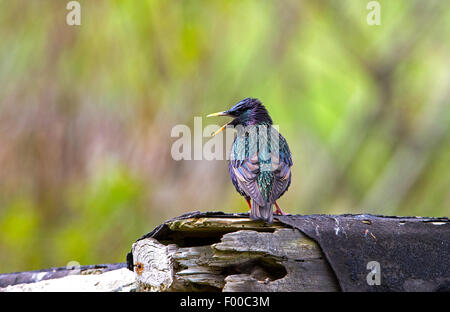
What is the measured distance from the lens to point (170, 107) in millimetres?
8898

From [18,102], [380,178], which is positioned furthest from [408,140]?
[18,102]

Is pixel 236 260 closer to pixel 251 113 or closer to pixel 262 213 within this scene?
pixel 262 213

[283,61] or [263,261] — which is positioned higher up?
[283,61]

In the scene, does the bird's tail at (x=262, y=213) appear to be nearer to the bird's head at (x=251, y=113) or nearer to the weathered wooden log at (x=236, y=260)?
the weathered wooden log at (x=236, y=260)

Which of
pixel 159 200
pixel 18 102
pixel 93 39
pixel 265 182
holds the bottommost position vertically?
pixel 159 200

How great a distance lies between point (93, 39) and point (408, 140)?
4.18m

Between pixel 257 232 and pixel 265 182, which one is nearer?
pixel 257 232

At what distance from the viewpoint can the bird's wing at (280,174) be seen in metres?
4.47

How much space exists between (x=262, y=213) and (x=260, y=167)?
0.73 meters

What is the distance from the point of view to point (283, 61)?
8852mm

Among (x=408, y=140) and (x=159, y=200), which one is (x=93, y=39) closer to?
(x=159, y=200)
